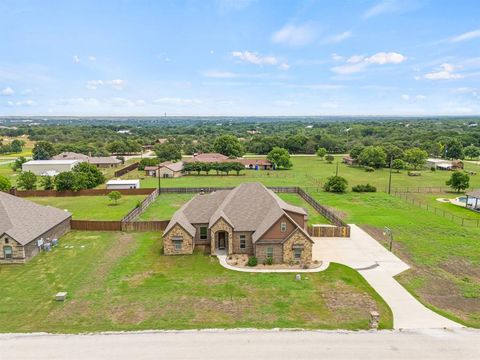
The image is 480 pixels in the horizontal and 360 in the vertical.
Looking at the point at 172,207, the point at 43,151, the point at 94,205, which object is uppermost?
the point at 43,151

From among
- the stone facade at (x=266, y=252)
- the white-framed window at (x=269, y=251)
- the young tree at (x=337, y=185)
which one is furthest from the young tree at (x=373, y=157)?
the white-framed window at (x=269, y=251)

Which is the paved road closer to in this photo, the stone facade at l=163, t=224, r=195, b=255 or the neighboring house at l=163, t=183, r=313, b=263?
the neighboring house at l=163, t=183, r=313, b=263

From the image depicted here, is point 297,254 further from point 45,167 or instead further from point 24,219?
point 45,167

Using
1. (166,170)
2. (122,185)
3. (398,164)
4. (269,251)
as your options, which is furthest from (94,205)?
(398,164)

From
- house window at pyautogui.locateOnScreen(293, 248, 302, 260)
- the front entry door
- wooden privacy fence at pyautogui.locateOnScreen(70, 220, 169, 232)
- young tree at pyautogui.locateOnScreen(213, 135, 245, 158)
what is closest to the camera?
house window at pyautogui.locateOnScreen(293, 248, 302, 260)

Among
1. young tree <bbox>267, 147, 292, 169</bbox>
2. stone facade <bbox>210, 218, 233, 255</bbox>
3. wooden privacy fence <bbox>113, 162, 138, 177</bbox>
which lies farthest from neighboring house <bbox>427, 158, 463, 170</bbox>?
stone facade <bbox>210, 218, 233, 255</bbox>

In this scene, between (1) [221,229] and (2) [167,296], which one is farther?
(1) [221,229]
